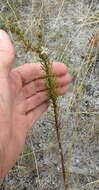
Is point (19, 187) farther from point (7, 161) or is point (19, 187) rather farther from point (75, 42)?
point (75, 42)

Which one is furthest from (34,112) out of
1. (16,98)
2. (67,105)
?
(67,105)

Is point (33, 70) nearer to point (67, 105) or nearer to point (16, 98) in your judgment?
point (16, 98)

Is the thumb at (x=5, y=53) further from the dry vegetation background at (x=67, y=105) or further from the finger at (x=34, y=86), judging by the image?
the dry vegetation background at (x=67, y=105)

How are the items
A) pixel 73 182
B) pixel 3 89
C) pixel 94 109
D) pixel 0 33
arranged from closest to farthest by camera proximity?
pixel 3 89 → pixel 0 33 → pixel 73 182 → pixel 94 109

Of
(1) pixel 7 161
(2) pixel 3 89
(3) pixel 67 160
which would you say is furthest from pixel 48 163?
(2) pixel 3 89

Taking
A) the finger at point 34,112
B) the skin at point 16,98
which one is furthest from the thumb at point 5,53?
the finger at point 34,112

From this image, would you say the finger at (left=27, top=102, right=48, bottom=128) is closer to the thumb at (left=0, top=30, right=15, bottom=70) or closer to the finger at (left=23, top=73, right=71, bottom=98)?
the finger at (left=23, top=73, right=71, bottom=98)
